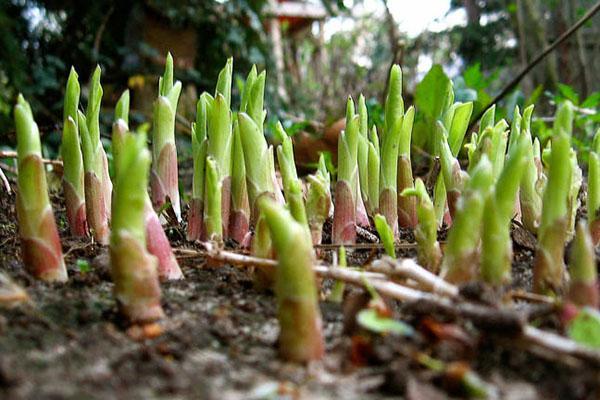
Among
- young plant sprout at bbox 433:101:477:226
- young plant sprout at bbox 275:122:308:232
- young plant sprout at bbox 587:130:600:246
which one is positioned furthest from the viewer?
young plant sprout at bbox 433:101:477:226

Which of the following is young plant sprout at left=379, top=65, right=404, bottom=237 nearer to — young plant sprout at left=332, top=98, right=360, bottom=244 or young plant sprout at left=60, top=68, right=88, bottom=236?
young plant sprout at left=332, top=98, right=360, bottom=244

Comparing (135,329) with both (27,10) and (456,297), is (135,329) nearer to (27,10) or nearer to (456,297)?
(456,297)

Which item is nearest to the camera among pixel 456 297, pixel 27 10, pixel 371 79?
pixel 456 297

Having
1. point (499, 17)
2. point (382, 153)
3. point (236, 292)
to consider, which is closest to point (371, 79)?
point (499, 17)

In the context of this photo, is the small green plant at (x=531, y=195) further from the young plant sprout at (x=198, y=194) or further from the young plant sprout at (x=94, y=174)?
the young plant sprout at (x=94, y=174)

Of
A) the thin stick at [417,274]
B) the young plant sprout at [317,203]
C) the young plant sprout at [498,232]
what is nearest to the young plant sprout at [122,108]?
the young plant sprout at [317,203]

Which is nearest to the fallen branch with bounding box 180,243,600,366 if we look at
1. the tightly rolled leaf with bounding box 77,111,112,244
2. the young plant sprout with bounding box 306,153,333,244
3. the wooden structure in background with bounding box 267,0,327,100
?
the young plant sprout with bounding box 306,153,333,244

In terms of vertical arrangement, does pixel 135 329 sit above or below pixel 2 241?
below

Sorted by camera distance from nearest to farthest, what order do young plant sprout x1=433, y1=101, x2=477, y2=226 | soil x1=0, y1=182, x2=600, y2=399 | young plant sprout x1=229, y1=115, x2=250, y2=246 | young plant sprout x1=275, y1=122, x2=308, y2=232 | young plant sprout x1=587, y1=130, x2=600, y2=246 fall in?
soil x1=0, y1=182, x2=600, y2=399 → young plant sprout x1=275, y1=122, x2=308, y2=232 → young plant sprout x1=587, y1=130, x2=600, y2=246 → young plant sprout x1=229, y1=115, x2=250, y2=246 → young plant sprout x1=433, y1=101, x2=477, y2=226
